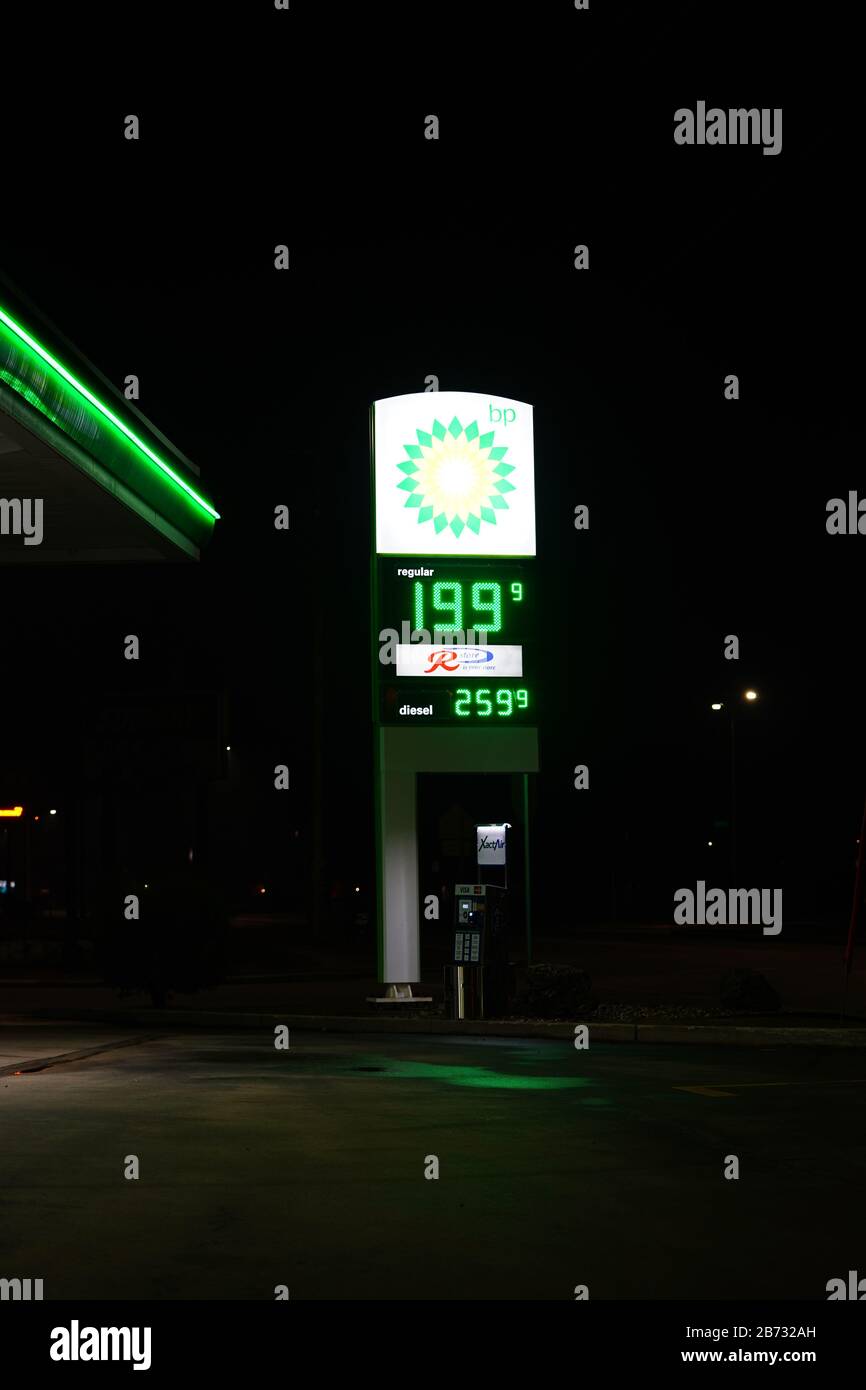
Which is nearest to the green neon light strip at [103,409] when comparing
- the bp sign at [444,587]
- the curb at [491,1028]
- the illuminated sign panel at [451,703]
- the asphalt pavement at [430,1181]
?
the bp sign at [444,587]

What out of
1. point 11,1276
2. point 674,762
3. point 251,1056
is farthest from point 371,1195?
point 674,762

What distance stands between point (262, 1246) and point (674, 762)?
8510cm

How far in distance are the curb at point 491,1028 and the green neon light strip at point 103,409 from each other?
21.8ft

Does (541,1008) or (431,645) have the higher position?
(431,645)

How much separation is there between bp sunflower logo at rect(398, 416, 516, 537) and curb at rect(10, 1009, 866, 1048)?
23.7 feet

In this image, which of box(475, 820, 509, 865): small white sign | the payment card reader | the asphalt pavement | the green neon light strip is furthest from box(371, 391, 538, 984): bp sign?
the asphalt pavement

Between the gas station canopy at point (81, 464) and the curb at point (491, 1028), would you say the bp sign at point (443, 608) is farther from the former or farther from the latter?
the gas station canopy at point (81, 464)

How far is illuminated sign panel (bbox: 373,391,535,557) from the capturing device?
23.2m

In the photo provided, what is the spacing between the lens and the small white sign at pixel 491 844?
89.5 feet

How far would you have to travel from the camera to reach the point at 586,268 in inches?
808

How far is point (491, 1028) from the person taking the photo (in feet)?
66.6

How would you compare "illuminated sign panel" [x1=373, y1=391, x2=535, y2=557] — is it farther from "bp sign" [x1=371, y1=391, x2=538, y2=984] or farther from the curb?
the curb

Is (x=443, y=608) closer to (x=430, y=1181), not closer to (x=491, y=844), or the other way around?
(x=491, y=844)
